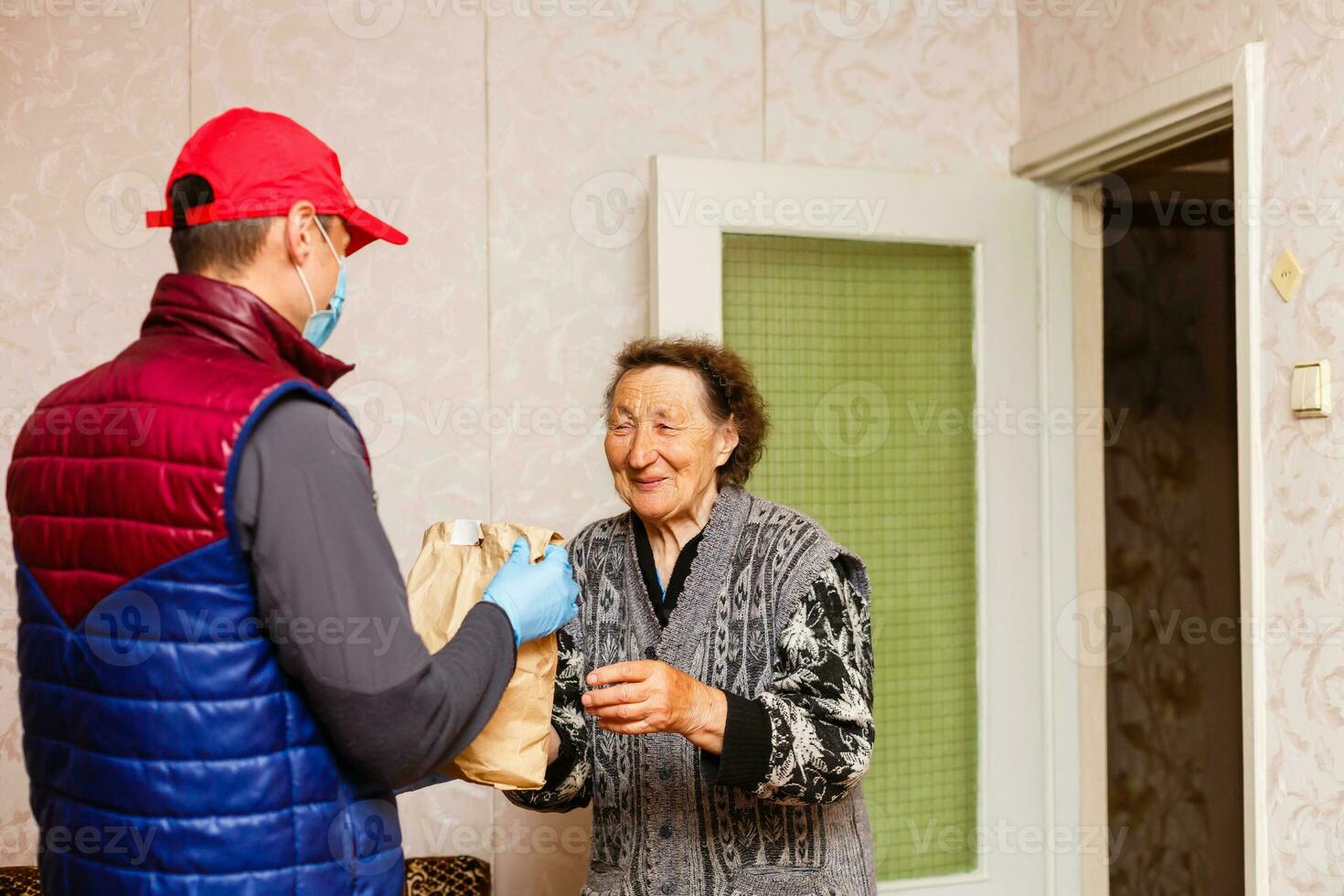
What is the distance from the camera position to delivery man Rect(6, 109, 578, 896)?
973 mm

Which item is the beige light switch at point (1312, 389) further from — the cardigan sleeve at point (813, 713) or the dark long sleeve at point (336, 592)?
the dark long sleeve at point (336, 592)

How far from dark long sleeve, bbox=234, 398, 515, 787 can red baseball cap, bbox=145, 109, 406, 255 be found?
204 mm

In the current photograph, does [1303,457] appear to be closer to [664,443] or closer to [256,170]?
[664,443]

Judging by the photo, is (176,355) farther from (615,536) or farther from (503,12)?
(503,12)

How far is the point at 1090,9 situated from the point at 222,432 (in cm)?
224

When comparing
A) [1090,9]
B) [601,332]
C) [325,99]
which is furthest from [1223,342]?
[325,99]

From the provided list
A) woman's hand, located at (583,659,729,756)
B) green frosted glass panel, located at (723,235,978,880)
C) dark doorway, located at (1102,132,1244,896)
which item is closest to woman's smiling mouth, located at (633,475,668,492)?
woman's hand, located at (583,659,729,756)

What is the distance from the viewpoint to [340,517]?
99 cm

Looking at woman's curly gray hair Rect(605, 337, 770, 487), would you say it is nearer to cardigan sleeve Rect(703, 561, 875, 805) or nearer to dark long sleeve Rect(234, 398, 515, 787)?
cardigan sleeve Rect(703, 561, 875, 805)

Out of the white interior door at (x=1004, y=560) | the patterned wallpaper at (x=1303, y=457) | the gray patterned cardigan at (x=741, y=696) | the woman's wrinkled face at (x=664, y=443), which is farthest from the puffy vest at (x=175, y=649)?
the white interior door at (x=1004, y=560)

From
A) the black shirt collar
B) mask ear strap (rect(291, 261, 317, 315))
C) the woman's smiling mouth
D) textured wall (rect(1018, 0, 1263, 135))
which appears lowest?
the black shirt collar

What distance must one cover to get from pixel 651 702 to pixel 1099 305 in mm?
1892

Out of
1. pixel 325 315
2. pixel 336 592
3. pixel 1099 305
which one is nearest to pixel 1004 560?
pixel 1099 305

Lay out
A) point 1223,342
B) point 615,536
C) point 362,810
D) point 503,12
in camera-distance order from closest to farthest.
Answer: point 362,810 → point 615,536 → point 503,12 → point 1223,342
